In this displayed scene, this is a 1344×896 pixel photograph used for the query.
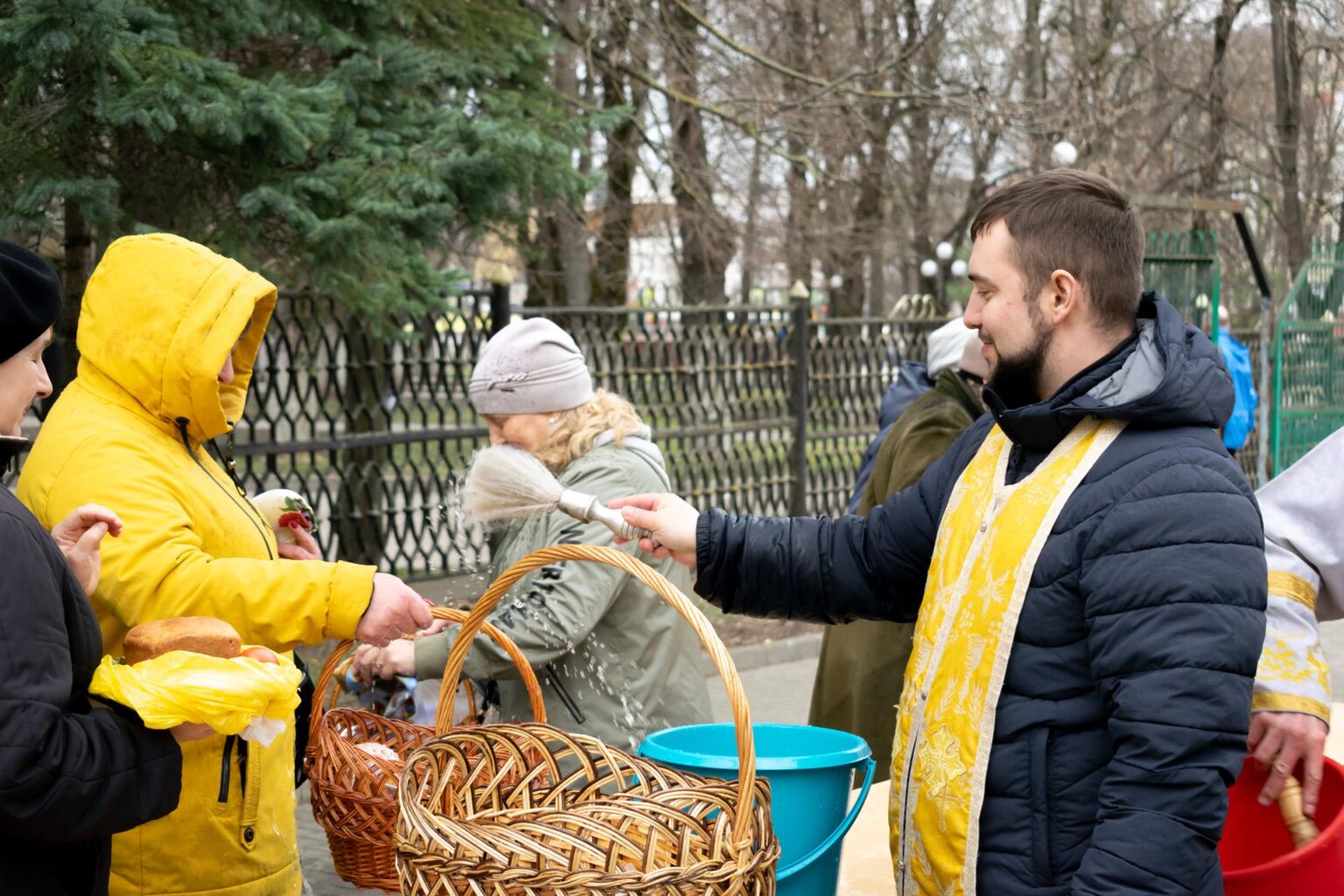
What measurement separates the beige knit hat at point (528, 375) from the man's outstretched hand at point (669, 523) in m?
1.11

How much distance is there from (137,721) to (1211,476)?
1.60 meters

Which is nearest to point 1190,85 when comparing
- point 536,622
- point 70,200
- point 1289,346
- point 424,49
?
point 1289,346

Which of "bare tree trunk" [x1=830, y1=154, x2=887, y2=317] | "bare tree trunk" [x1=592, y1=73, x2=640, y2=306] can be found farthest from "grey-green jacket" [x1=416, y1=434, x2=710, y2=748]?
"bare tree trunk" [x1=830, y1=154, x2=887, y2=317]

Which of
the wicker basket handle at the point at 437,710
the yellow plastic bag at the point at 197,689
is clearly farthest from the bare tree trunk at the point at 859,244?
the yellow plastic bag at the point at 197,689

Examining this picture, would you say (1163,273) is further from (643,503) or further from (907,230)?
(907,230)

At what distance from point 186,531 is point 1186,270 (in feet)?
33.7

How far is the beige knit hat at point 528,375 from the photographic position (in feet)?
12.4

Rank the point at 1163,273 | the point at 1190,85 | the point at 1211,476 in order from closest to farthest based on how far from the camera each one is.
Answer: the point at 1211,476
the point at 1163,273
the point at 1190,85

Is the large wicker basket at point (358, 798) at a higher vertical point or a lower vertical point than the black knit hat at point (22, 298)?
lower

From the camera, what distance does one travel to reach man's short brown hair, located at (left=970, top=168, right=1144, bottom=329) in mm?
2252

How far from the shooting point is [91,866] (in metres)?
2.30

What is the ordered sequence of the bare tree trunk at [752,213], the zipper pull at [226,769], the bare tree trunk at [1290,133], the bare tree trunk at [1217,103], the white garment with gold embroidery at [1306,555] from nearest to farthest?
the white garment with gold embroidery at [1306,555]
the zipper pull at [226,769]
the bare tree trunk at [752,213]
the bare tree trunk at [1217,103]
the bare tree trunk at [1290,133]

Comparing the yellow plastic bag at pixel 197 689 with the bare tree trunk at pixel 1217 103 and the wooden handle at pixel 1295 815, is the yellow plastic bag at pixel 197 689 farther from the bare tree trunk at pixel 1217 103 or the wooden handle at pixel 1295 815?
the bare tree trunk at pixel 1217 103

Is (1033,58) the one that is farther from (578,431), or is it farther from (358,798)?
(358,798)
